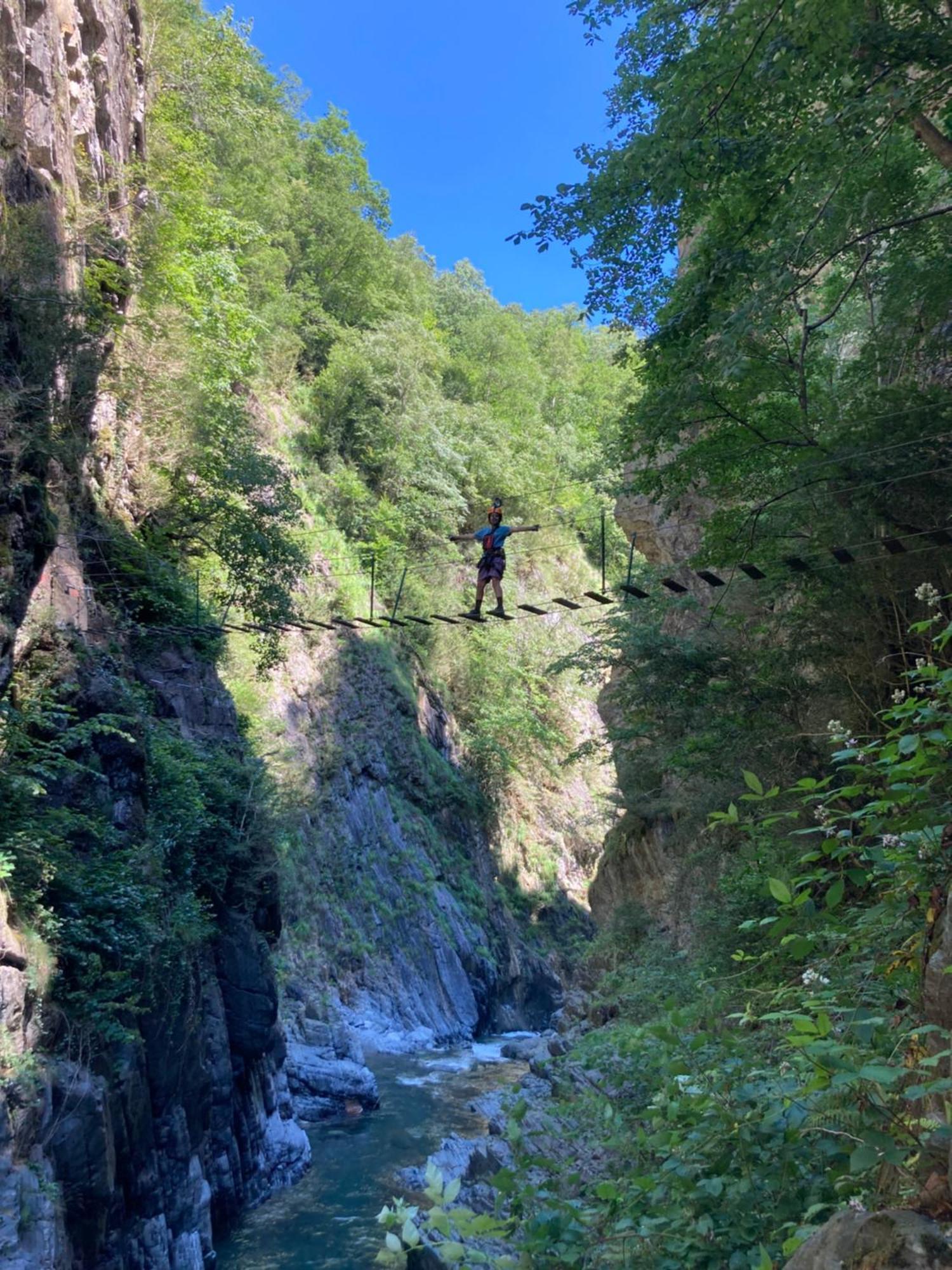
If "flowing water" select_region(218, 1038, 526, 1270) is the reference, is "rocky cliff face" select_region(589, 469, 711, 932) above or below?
above

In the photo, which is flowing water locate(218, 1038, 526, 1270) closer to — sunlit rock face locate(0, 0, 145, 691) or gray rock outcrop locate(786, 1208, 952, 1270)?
sunlit rock face locate(0, 0, 145, 691)

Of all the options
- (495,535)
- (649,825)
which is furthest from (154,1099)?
(649,825)

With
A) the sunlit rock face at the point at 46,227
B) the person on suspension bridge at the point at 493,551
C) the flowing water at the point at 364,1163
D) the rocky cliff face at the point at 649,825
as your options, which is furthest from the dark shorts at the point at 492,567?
the flowing water at the point at 364,1163

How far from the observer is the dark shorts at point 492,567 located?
10.1m

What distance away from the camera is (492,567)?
1024 cm

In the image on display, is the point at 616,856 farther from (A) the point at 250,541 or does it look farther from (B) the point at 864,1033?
(B) the point at 864,1033

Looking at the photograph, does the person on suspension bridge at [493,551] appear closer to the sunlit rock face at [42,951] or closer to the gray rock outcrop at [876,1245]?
the sunlit rock face at [42,951]

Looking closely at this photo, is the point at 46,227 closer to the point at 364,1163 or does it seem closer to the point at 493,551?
the point at 493,551

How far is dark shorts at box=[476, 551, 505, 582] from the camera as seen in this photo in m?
10.1

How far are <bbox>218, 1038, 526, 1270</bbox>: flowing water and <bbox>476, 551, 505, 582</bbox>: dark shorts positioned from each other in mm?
6980

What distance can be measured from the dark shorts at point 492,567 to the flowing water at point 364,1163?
6.98 m

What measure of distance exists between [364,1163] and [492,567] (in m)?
8.46

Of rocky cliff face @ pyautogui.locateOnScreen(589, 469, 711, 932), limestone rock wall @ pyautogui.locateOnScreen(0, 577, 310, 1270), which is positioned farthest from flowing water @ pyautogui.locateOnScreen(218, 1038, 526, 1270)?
rocky cliff face @ pyautogui.locateOnScreen(589, 469, 711, 932)

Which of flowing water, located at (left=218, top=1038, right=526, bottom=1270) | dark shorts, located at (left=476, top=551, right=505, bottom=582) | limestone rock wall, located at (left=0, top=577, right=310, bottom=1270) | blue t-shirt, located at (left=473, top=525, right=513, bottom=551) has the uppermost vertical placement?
blue t-shirt, located at (left=473, top=525, right=513, bottom=551)
